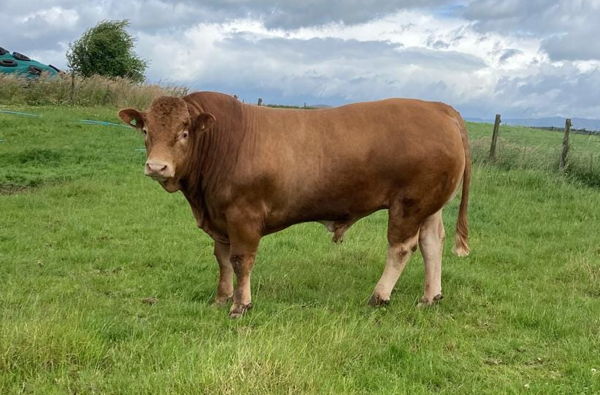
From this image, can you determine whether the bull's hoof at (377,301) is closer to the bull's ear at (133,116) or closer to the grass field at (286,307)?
the grass field at (286,307)

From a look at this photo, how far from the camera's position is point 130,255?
778 centimetres

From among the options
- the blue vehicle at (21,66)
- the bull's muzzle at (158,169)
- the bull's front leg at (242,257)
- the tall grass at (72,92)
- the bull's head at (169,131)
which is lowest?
the bull's front leg at (242,257)

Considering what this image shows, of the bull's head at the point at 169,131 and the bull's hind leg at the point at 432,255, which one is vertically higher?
the bull's head at the point at 169,131

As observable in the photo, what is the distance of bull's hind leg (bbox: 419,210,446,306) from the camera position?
21.3 feet

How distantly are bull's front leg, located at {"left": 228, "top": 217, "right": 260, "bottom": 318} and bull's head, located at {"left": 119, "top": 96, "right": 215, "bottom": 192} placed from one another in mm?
772

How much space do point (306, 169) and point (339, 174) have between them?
0.32 metres

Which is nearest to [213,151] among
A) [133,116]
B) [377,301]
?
[133,116]

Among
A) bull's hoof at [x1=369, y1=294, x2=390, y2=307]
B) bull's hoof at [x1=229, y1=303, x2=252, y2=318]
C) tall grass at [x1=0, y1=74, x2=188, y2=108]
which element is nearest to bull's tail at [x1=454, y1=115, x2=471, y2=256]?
bull's hoof at [x1=369, y1=294, x2=390, y2=307]

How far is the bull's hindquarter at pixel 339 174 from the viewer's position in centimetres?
579

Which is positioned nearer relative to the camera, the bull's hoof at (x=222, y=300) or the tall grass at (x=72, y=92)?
the bull's hoof at (x=222, y=300)

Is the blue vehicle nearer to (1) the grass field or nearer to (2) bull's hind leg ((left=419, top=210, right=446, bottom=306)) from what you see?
(1) the grass field

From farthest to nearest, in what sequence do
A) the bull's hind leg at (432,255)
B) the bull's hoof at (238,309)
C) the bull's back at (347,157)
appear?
1. the bull's hind leg at (432,255)
2. the bull's back at (347,157)
3. the bull's hoof at (238,309)

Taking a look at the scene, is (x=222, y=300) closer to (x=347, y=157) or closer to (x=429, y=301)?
(x=347, y=157)

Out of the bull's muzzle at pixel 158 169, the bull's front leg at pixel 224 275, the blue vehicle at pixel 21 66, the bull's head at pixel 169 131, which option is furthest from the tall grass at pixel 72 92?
the bull's muzzle at pixel 158 169
